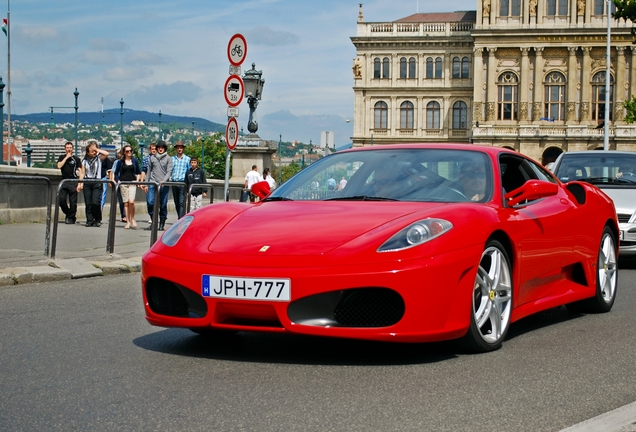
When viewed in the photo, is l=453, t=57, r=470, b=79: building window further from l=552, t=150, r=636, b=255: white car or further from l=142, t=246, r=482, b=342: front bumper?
l=142, t=246, r=482, b=342: front bumper

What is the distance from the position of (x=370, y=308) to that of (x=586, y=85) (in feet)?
285

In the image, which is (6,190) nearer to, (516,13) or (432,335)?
(432,335)

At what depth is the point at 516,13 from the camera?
90188mm

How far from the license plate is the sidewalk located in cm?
487

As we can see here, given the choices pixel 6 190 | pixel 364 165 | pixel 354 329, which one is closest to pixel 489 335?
pixel 354 329

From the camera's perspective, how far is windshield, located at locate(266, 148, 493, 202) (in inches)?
235

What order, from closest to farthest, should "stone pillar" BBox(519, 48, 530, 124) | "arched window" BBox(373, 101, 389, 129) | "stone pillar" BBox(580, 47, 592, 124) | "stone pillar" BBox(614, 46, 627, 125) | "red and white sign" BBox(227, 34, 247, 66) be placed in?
"red and white sign" BBox(227, 34, 247, 66) → "stone pillar" BBox(614, 46, 627, 125) → "stone pillar" BBox(580, 47, 592, 124) → "stone pillar" BBox(519, 48, 530, 124) → "arched window" BBox(373, 101, 389, 129)

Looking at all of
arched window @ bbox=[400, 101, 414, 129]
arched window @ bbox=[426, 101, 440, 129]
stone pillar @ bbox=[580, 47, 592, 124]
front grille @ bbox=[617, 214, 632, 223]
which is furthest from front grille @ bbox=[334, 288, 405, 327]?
arched window @ bbox=[400, 101, 414, 129]

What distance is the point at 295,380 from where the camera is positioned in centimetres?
464

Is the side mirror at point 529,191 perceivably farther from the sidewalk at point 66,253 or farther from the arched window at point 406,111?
→ the arched window at point 406,111

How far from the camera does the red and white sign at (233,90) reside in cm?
1423

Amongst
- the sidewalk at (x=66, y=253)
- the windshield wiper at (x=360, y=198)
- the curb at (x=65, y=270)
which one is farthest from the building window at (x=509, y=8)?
the windshield wiper at (x=360, y=198)

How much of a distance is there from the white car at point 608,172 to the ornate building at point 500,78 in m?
73.5

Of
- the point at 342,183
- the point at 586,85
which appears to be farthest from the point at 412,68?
the point at 342,183
